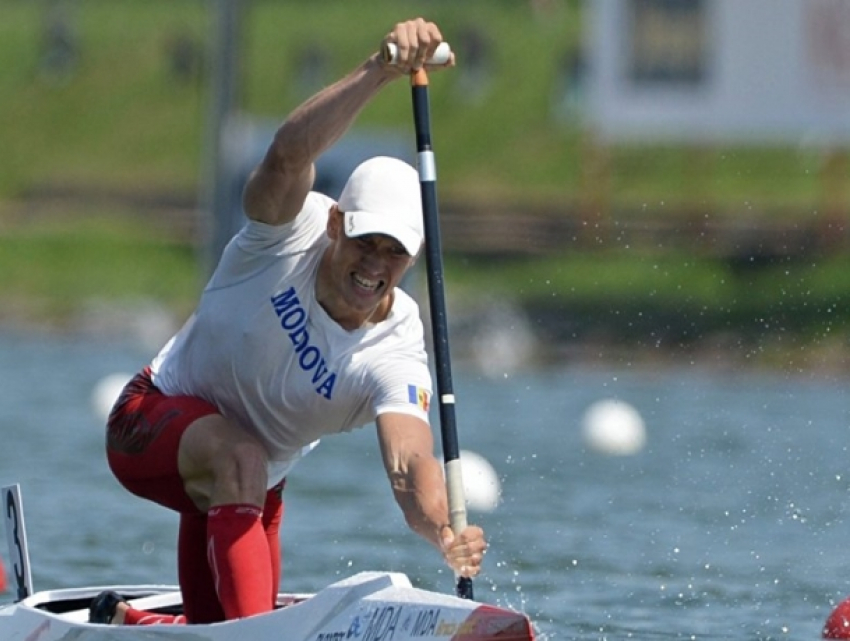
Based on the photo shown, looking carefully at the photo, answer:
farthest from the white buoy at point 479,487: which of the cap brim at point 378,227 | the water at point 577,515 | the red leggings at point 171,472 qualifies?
the cap brim at point 378,227

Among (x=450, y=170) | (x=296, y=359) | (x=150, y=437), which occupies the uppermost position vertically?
(x=450, y=170)

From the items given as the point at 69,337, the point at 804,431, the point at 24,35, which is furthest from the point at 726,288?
the point at 24,35

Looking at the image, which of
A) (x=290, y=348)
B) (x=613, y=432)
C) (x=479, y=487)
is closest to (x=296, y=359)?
(x=290, y=348)

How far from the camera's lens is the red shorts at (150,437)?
7.02 metres

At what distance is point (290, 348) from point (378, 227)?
20.5 inches

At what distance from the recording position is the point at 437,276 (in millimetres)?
7043

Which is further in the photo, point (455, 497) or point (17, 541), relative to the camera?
point (17, 541)

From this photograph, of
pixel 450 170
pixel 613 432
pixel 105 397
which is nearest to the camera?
pixel 613 432

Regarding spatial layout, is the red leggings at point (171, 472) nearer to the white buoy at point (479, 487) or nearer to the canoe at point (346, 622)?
the canoe at point (346, 622)

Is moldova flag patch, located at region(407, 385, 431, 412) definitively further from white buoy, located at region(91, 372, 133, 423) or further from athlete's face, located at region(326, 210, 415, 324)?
white buoy, located at region(91, 372, 133, 423)

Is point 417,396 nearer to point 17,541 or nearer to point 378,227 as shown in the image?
point 378,227

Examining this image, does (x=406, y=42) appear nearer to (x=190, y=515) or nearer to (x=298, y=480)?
(x=190, y=515)

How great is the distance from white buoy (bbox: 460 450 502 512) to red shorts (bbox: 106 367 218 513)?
19.3ft

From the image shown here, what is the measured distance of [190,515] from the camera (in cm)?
737
